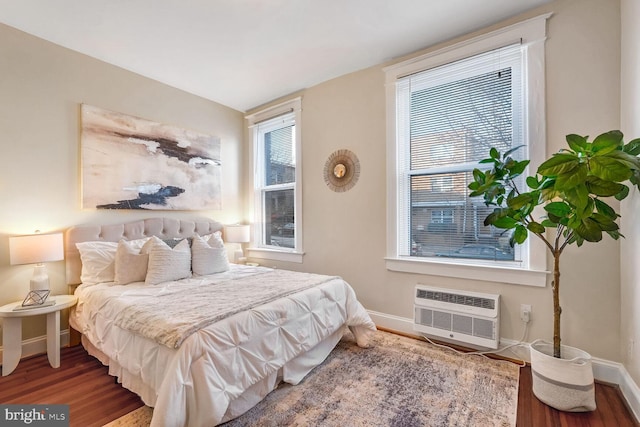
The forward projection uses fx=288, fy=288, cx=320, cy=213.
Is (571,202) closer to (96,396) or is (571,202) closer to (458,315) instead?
(458,315)

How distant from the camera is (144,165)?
323 centimetres

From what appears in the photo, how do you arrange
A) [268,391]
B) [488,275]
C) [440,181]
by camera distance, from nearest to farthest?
[268,391] < [488,275] < [440,181]

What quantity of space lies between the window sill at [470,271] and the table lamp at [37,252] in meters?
2.93

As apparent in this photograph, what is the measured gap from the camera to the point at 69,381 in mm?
2080

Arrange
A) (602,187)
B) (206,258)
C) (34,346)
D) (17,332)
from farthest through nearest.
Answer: (206,258)
(34,346)
(17,332)
(602,187)

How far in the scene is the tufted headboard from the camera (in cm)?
264

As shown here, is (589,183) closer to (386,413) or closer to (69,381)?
(386,413)

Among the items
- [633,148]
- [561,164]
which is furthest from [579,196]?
[633,148]

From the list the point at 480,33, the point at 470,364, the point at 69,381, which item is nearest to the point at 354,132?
the point at 480,33

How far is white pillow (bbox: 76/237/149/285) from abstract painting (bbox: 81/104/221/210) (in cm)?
48

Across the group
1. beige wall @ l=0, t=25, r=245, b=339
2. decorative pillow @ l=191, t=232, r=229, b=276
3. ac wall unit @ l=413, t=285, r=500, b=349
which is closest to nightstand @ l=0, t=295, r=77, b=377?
beige wall @ l=0, t=25, r=245, b=339

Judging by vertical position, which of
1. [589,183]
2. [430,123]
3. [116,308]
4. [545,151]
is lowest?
[116,308]

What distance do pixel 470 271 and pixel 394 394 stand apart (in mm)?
1241

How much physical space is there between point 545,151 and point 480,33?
117 centimetres
